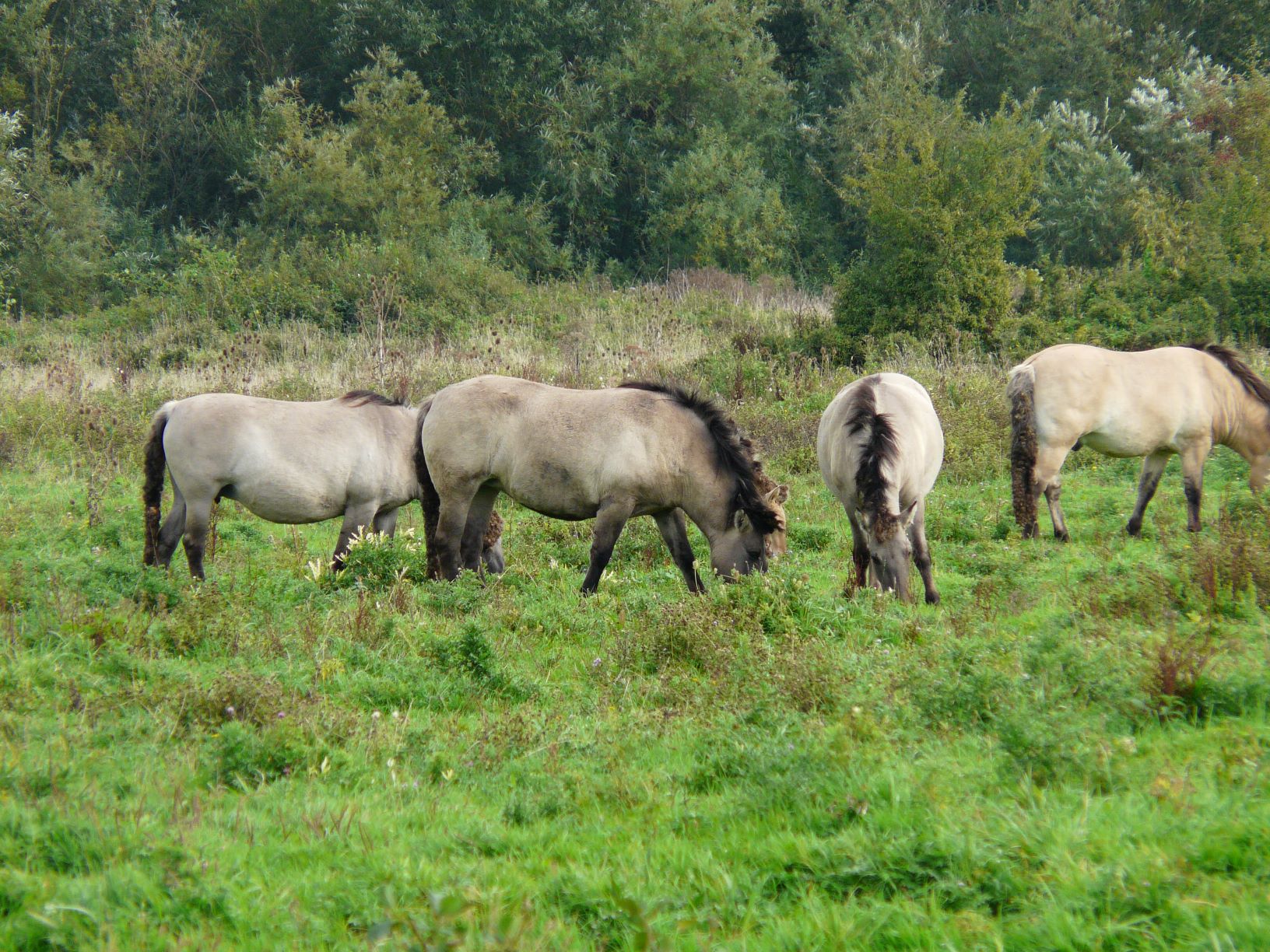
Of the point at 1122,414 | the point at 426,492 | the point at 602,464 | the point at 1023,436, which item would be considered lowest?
the point at 426,492

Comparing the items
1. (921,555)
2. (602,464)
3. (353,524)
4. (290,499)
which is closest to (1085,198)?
(921,555)

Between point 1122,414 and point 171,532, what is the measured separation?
893 cm

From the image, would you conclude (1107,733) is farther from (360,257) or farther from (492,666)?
(360,257)

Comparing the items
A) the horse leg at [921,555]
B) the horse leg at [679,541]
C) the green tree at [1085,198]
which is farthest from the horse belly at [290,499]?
the green tree at [1085,198]

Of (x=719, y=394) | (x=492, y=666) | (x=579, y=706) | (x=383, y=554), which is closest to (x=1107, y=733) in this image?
(x=579, y=706)

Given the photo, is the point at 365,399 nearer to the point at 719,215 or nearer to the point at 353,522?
the point at 353,522

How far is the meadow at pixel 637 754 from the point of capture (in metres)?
3.39

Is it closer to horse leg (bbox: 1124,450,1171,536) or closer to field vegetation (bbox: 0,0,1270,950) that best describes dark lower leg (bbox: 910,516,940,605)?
field vegetation (bbox: 0,0,1270,950)

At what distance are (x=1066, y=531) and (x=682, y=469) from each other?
437 centimetres

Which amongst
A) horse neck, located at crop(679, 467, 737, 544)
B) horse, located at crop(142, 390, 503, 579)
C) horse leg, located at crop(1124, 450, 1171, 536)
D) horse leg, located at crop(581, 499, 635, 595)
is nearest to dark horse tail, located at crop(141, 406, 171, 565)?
horse, located at crop(142, 390, 503, 579)

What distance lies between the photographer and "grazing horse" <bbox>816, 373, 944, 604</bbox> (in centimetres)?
789

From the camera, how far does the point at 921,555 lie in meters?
8.59

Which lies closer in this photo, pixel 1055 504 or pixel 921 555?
pixel 921 555

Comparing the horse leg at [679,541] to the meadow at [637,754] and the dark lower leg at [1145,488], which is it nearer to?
the meadow at [637,754]
